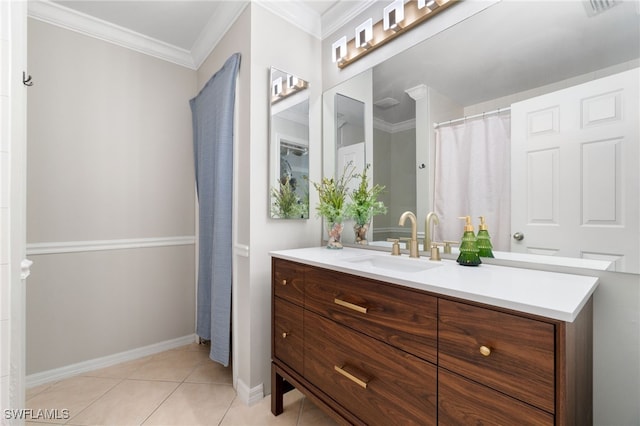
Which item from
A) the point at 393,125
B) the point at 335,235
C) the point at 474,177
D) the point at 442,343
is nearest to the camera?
the point at 442,343

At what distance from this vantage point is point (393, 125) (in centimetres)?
167

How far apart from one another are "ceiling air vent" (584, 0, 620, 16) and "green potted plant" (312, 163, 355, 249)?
1245 millimetres

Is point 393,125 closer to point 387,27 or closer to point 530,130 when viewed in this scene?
point 387,27

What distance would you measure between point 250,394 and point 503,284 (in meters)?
1.56

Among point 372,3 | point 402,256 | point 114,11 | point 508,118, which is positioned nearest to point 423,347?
point 402,256

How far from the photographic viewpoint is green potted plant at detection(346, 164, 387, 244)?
5.76 ft

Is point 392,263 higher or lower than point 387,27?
lower

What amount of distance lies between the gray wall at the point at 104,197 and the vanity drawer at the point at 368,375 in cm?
167

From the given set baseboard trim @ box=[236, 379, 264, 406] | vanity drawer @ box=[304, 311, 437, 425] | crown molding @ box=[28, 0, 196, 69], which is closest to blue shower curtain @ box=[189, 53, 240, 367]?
baseboard trim @ box=[236, 379, 264, 406]

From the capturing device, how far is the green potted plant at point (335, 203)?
1.78m

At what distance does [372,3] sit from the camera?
1.73 meters

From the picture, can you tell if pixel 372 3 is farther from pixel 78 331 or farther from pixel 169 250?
pixel 78 331

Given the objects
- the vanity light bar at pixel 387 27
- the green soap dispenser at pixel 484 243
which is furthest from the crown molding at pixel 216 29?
the green soap dispenser at pixel 484 243

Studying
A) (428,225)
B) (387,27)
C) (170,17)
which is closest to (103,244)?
(170,17)
